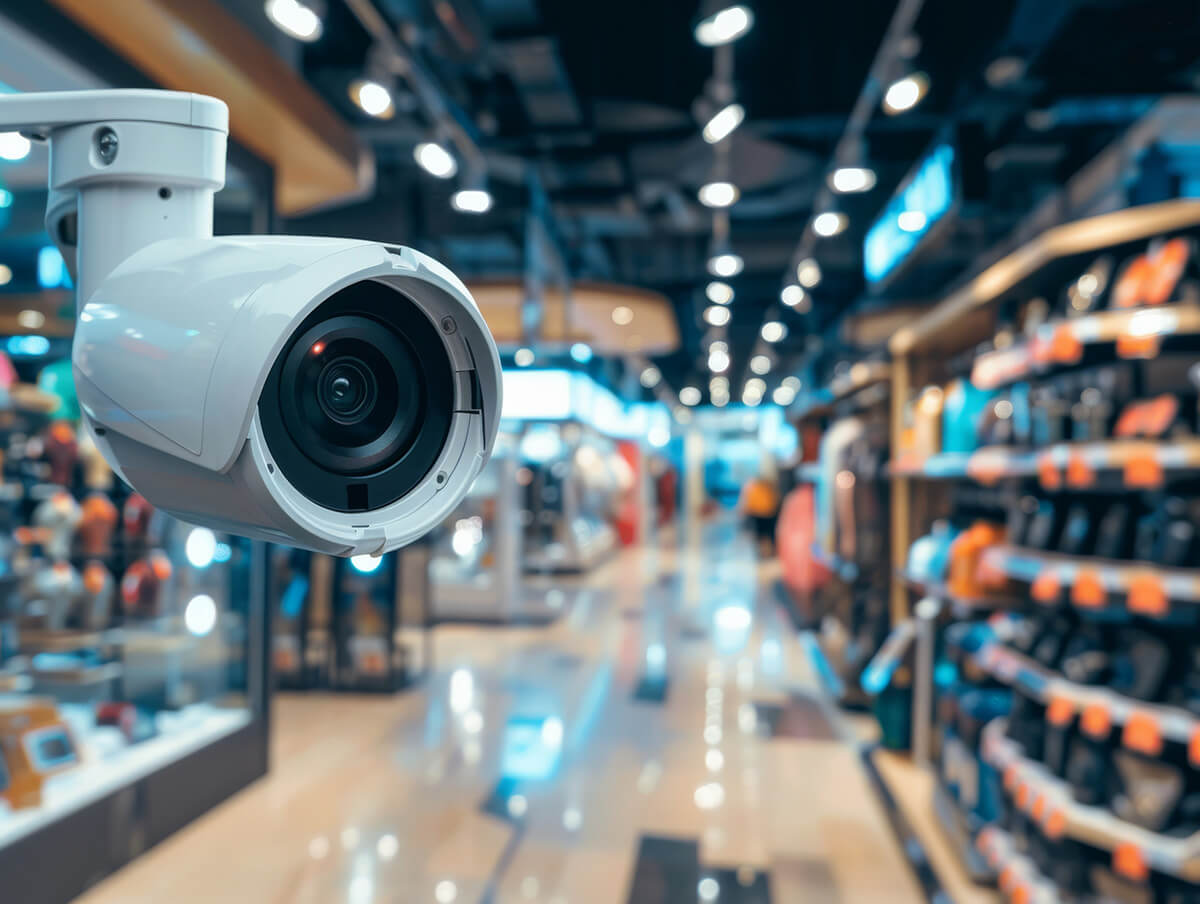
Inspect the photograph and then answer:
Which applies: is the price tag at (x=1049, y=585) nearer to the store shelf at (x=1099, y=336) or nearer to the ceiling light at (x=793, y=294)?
the store shelf at (x=1099, y=336)

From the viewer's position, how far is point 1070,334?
241 cm

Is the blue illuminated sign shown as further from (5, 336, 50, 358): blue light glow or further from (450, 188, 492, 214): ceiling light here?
(5, 336, 50, 358): blue light glow

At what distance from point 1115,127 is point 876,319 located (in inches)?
72.4

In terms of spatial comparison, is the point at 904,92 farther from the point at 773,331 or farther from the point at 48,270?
the point at 773,331

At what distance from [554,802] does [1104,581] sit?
2184mm

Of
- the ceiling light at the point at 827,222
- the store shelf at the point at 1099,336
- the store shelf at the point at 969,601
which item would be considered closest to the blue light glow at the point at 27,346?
the store shelf at the point at 1099,336

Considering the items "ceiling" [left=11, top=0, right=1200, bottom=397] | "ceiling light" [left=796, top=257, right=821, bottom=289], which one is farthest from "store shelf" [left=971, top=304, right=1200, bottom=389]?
"ceiling light" [left=796, top=257, right=821, bottom=289]

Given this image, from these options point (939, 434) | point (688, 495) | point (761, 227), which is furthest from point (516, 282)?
point (688, 495)

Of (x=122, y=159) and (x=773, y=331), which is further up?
(x=773, y=331)

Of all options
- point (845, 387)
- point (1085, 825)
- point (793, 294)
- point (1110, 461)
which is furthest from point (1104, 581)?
point (793, 294)

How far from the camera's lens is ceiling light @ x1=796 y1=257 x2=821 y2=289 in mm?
8867

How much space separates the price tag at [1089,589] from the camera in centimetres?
233

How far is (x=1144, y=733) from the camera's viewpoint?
2.15m

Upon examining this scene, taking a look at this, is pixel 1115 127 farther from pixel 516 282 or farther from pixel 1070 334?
pixel 516 282
